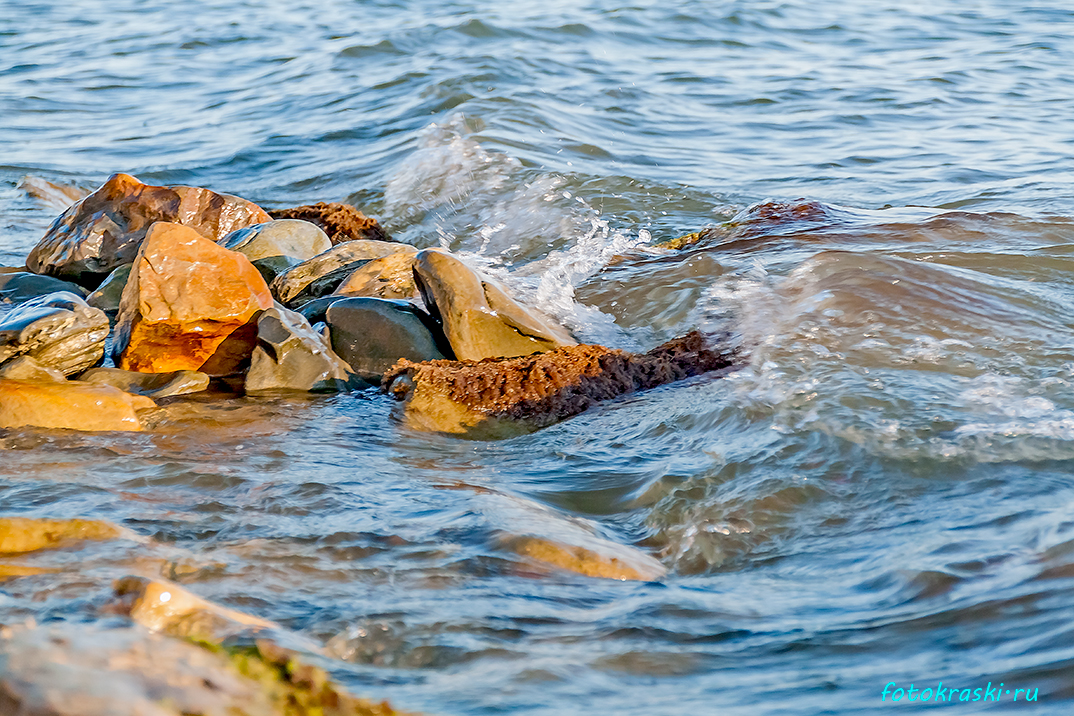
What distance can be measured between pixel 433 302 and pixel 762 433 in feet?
5.59

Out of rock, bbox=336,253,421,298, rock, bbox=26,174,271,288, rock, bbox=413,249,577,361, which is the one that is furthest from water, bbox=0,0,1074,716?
rock, bbox=26,174,271,288

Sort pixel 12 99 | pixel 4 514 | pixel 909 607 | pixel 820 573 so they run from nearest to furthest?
1. pixel 909 607
2. pixel 820 573
3. pixel 4 514
4. pixel 12 99

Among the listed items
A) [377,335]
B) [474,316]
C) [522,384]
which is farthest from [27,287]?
[522,384]

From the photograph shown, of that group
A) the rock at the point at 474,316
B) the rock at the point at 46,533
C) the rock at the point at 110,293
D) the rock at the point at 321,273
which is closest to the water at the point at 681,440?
the rock at the point at 46,533

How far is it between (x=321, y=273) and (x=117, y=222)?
1.32 meters

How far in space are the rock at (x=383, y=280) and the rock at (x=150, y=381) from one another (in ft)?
3.47

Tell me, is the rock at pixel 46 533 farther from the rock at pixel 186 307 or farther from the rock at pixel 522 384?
the rock at pixel 186 307

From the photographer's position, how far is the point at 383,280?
17.3 feet

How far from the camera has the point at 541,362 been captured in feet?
→ 14.0

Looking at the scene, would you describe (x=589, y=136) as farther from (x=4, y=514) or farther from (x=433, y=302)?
(x=4, y=514)

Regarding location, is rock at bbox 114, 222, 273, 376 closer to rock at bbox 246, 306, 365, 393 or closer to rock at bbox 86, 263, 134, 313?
rock at bbox 246, 306, 365, 393

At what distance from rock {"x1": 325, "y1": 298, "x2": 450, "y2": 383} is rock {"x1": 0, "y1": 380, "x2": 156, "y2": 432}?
40.9 inches

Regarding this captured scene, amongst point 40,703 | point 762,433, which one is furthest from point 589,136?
point 40,703

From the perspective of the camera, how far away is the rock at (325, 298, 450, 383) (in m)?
4.58
